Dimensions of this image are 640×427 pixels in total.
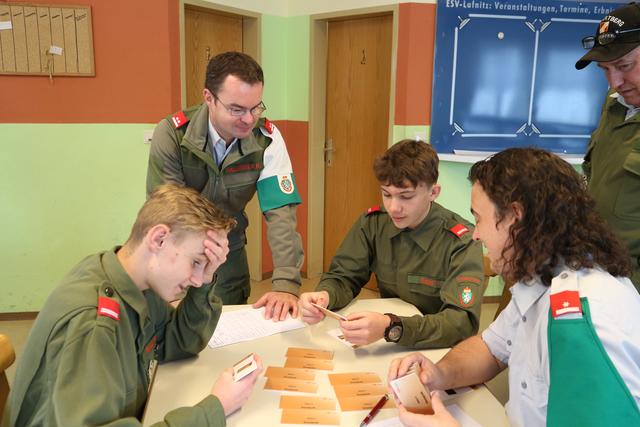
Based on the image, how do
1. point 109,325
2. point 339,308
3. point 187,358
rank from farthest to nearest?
point 339,308 → point 187,358 → point 109,325

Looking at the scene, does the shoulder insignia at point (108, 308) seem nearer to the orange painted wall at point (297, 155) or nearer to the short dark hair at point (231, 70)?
the short dark hair at point (231, 70)

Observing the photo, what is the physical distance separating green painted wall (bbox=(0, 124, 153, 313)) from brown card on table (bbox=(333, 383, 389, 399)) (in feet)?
9.19

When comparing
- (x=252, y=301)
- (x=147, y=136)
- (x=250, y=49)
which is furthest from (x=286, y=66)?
(x=252, y=301)

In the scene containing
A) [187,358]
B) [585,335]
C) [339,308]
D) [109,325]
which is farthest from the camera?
[339,308]

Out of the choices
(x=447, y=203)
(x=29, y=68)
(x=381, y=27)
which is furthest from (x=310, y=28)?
(x=29, y=68)

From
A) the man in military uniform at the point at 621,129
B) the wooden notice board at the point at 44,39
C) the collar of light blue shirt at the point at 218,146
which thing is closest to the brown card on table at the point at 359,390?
the man in military uniform at the point at 621,129

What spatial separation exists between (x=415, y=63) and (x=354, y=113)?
30.3 inches

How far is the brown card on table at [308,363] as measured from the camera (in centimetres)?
148

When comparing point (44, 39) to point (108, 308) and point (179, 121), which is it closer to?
point (179, 121)

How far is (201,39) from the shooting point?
A: 13.3 feet

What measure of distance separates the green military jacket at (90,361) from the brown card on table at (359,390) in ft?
1.07

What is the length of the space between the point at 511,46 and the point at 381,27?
996 mm

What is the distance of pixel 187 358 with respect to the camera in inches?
60.1

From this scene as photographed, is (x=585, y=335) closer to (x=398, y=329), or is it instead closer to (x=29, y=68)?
(x=398, y=329)
